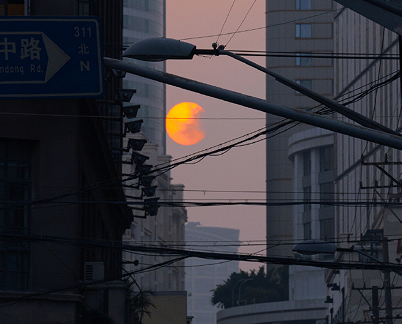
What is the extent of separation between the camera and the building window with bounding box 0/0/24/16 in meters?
23.1

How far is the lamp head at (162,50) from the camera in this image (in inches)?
547

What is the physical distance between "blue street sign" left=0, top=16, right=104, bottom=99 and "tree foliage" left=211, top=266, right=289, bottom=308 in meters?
138

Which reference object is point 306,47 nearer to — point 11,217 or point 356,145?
point 356,145

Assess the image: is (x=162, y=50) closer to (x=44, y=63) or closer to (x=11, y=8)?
(x=44, y=63)

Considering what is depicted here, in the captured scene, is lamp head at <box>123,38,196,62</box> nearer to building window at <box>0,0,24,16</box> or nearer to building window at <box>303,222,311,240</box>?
building window at <box>0,0,24,16</box>

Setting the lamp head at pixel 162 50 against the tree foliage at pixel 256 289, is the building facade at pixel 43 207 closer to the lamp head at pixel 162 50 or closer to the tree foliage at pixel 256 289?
the lamp head at pixel 162 50

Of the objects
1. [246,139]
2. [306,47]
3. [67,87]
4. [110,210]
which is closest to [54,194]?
[246,139]

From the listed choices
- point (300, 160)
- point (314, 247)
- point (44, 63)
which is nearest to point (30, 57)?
point (44, 63)

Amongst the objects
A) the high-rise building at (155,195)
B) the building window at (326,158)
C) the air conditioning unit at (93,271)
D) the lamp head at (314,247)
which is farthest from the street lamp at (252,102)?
the building window at (326,158)

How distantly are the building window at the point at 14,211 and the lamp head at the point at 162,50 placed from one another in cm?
814

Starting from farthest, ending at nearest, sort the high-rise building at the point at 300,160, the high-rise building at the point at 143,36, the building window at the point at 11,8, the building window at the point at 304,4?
the high-rise building at the point at 143,36 → the building window at the point at 304,4 → the high-rise building at the point at 300,160 → the building window at the point at 11,8

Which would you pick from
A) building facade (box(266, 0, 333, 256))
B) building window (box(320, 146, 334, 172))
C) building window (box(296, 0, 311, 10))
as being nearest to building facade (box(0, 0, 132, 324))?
building window (box(320, 146, 334, 172))

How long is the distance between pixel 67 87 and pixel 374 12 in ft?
17.0

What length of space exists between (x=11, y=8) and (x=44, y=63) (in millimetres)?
9667
